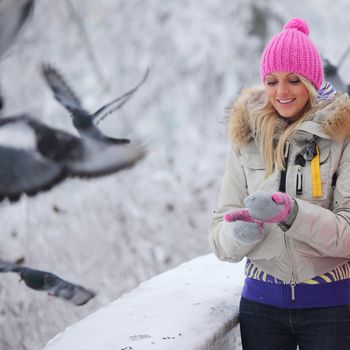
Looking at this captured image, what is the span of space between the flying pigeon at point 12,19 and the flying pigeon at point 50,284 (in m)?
1.52

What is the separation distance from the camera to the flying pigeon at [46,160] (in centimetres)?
358

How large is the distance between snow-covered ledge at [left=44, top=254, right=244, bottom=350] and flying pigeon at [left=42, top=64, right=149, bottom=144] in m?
2.16

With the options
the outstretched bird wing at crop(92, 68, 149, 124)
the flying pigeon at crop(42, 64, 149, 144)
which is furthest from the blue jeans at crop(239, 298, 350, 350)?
the outstretched bird wing at crop(92, 68, 149, 124)

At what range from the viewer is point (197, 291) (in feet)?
5.94

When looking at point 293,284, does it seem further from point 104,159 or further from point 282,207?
point 104,159

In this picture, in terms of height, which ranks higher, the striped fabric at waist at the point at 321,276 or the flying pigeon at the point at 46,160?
the flying pigeon at the point at 46,160

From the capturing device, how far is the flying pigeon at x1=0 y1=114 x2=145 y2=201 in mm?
3585

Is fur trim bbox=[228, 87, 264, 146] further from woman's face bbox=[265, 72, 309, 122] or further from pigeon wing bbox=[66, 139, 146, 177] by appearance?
pigeon wing bbox=[66, 139, 146, 177]

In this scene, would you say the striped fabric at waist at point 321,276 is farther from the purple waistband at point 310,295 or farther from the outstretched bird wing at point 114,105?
the outstretched bird wing at point 114,105

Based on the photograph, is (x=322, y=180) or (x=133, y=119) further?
(x=133, y=119)

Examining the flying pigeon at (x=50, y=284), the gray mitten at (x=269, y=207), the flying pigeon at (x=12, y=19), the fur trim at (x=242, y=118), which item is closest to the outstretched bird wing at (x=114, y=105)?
the flying pigeon at (x=12, y=19)

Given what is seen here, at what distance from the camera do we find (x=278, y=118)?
51.3 inches

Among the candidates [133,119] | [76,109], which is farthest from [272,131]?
[133,119]

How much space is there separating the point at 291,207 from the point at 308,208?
0.14 ft
